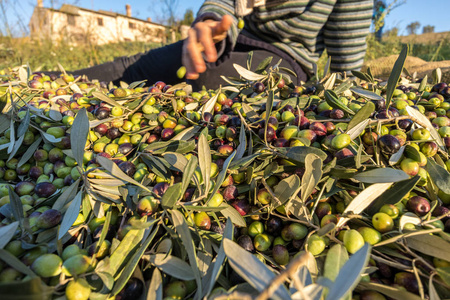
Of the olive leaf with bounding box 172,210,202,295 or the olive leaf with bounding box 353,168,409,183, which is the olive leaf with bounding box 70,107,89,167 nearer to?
the olive leaf with bounding box 172,210,202,295

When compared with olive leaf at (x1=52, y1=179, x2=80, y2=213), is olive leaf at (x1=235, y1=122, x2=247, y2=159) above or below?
above

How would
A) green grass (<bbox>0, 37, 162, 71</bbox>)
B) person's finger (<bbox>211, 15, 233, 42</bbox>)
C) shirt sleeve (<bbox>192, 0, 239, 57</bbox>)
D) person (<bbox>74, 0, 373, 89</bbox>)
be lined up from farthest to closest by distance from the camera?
green grass (<bbox>0, 37, 162, 71</bbox>)
person (<bbox>74, 0, 373, 89</bbox>)
shirt sleeve (<bbox>192, 0, 239, 57</bbox>)
person's finger (<bbox>211, 15, 233, 42</bbox>)

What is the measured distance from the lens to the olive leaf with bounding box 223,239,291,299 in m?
0.41

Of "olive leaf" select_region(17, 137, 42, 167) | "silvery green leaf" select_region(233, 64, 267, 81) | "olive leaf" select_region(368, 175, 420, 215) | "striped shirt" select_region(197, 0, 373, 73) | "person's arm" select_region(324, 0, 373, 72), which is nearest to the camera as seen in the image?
"olive leaf" select_region(368, 175, 420, 215)

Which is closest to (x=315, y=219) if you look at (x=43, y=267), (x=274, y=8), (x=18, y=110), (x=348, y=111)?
(x=348, y=111)

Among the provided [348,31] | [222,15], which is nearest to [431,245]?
[222,15]

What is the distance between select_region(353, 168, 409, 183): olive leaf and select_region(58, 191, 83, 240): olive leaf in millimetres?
663

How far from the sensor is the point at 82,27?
9875mm

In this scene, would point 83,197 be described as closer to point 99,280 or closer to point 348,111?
point 99,280

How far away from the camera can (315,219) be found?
0.61m

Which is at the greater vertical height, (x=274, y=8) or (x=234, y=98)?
(x=274, y=8)

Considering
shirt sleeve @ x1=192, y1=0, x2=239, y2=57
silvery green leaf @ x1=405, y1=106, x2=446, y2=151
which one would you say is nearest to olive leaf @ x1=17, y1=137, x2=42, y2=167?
silvery green leaf @ x1=405, y1=106, x2=446, y2=151

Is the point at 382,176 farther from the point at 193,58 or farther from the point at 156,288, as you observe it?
the point at 193,58

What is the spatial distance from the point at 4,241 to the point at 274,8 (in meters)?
2.75
